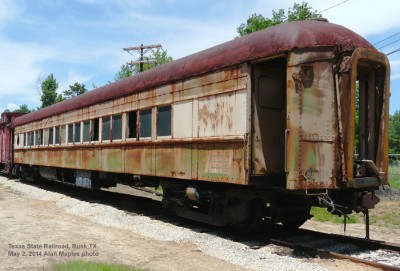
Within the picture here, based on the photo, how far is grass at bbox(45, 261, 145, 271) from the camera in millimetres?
5291

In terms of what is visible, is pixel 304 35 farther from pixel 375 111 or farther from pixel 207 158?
pixel 207 158

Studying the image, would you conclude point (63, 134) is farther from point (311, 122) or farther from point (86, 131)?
point (311, 122)

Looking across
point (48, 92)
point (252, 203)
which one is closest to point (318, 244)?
point (252, 203)

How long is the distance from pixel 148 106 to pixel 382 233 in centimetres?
580

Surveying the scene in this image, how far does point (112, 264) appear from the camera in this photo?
570 centimetres

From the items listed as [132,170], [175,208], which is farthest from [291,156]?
[132,170]

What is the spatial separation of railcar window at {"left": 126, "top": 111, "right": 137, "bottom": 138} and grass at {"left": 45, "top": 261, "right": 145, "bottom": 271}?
5.01m

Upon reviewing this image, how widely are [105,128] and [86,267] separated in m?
6.91

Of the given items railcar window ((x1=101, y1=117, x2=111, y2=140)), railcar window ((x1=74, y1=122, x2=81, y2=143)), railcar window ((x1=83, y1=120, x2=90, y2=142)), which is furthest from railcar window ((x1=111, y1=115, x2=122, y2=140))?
railcar window ((x1=74, y1=122, x2=81, y2=143))

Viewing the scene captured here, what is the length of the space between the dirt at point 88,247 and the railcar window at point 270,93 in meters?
2.60

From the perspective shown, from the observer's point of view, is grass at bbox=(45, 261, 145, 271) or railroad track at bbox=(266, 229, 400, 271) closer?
grass at bbox=(45, 261, 145, 271)

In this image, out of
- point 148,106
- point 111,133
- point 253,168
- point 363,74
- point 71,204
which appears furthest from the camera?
point 71,204

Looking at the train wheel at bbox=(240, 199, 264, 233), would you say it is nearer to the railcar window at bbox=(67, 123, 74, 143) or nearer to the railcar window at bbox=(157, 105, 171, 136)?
the railcar window at bbox=(157, 105, 171, 136)

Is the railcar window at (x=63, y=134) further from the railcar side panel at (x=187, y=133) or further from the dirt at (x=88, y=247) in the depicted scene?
the dirt at (x=88, y=247)
